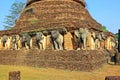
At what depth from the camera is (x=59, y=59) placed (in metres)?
10.6

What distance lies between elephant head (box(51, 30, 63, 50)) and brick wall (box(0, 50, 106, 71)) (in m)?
0.51

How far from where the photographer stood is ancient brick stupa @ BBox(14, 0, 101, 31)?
11906 mm

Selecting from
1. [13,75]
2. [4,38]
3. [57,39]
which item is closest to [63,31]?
[57,39]

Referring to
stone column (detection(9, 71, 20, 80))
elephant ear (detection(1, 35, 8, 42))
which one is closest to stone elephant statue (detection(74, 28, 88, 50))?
stone column (detection(9, 71, 20, 80))

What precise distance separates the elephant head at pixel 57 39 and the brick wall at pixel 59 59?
51cm

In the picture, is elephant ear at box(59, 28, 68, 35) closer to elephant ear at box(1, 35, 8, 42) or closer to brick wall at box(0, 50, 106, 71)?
brick wall at box(0, 50, 106, 71)

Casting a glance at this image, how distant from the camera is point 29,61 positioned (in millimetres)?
11836

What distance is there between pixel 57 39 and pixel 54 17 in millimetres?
2176

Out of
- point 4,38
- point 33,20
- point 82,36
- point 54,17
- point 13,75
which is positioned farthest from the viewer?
point 4,38

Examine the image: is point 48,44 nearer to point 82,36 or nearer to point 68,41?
point 68,41

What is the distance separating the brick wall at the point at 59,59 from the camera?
978cm

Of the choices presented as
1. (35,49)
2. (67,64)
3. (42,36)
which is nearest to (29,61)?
(35,49)

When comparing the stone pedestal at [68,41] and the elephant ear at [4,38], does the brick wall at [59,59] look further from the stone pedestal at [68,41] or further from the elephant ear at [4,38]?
the elephant ear at [4,38]

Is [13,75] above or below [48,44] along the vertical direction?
A: below
